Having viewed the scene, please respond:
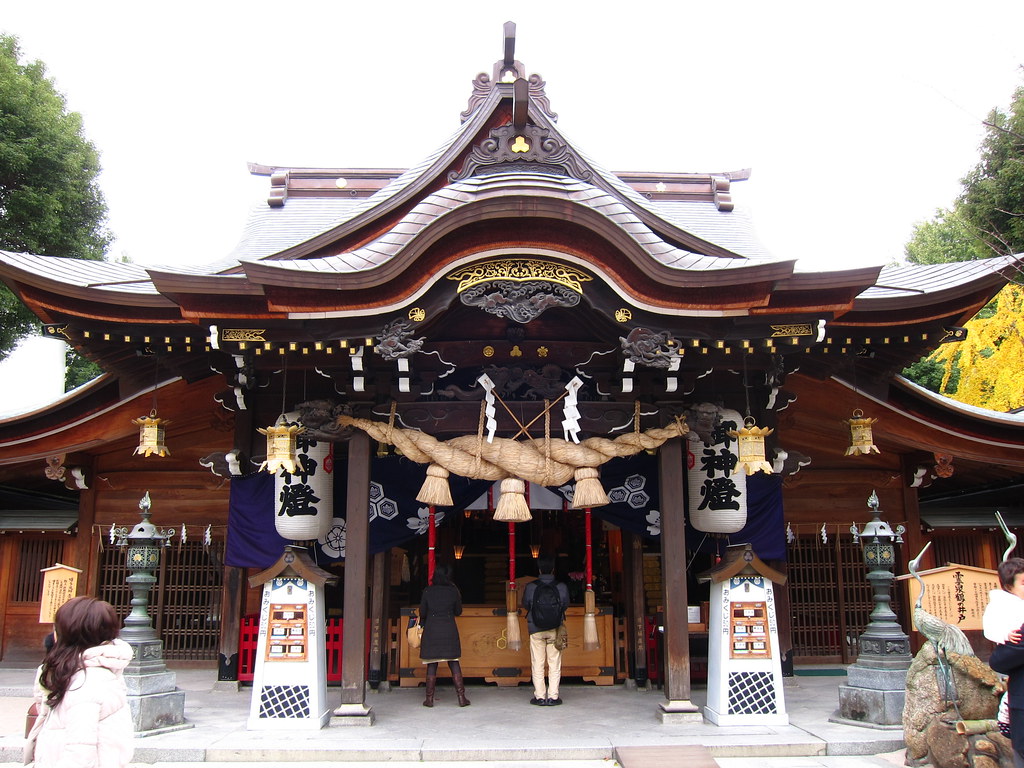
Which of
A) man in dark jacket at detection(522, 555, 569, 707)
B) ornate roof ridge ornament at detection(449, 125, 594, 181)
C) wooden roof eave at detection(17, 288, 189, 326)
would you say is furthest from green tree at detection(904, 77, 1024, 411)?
wooden roof eave at detection(17, 288, 189, 326)

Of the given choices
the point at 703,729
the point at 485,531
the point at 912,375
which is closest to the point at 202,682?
the point at 485,531

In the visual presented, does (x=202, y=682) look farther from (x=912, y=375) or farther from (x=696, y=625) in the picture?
(x=912, y=375)

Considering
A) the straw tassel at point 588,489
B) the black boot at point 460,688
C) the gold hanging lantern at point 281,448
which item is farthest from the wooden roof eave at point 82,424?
the straw tassel at point 588,489

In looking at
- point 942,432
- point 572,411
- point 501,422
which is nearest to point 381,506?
point 501,422

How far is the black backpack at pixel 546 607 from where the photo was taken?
8.09 meters

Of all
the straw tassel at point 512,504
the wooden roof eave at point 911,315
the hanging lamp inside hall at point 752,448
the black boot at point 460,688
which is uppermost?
the wooden roof eave at point 911,315

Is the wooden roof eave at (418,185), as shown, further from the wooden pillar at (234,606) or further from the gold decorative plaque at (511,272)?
the gold decorative plaque at (511,272)

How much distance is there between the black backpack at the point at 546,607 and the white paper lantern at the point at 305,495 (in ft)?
8.12

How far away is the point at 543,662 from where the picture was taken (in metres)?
8.23

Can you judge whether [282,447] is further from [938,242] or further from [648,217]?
[938,242]

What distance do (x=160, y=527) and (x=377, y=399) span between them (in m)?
4.60

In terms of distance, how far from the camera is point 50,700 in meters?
3.45

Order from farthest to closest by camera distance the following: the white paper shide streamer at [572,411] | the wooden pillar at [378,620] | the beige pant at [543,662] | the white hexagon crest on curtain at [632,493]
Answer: the wooden pillar at [378,620] < the white hexagon crest on curtain at [632,493] < the beige pant at [543,662] < the white paper shide streamer at [572,411]

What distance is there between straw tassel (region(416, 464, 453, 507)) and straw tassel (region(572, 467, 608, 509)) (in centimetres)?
132
